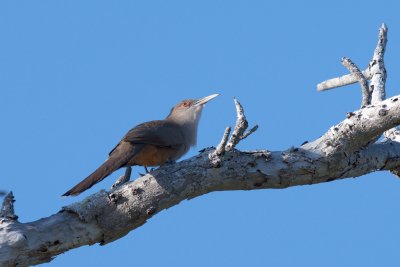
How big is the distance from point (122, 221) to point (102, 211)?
16 cm

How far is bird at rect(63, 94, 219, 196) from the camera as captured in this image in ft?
19.5

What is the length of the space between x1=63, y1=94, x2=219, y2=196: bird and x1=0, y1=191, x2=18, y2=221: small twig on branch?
0.72 m

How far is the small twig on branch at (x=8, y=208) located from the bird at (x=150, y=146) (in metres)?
0.72

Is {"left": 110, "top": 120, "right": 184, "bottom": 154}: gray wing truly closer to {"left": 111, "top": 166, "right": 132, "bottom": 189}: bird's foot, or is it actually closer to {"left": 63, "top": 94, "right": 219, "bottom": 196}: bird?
{"left": 63, "top": 94, "right": 219, "bottom": 196}: bird

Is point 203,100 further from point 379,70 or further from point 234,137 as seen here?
point 234,137

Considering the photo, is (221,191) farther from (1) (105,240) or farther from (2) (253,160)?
(1) (105,240)

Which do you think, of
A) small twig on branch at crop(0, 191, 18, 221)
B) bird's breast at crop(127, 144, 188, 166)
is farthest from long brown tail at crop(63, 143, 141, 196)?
small twig on branch at crop(0, 191, 18, 221)

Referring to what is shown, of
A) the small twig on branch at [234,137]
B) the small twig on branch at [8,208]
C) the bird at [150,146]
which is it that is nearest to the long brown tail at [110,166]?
the bird at [150,146]

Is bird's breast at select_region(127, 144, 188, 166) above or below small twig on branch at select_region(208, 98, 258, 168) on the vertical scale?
above

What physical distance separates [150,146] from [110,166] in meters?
1.03

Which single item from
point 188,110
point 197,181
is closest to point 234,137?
point 197,181

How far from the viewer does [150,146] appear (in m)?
7.12

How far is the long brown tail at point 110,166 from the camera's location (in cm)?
559

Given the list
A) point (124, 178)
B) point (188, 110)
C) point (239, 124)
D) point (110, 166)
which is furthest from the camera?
point (188, 110)
